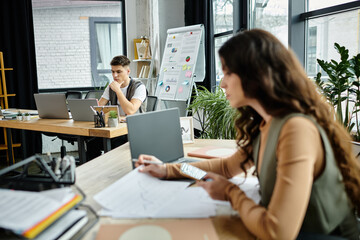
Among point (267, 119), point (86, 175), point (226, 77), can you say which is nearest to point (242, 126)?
point (267, 119)

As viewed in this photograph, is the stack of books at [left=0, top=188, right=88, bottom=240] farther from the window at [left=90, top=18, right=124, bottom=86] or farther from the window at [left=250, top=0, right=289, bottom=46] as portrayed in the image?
the window at [left=90, top=18, right=124, bottom=86]

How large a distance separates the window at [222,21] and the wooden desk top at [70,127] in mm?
2109

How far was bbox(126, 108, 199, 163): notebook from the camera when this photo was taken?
122 centimetres

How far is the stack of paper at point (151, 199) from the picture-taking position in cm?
92

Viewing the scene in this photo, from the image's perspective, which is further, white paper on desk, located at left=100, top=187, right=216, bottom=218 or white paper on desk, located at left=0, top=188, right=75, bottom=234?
white paper on desk, located at left=100, top=187, right=216, bottom=218

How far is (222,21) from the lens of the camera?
4.44 m

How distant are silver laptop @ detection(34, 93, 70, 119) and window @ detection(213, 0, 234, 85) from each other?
211cm

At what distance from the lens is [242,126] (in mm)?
1173

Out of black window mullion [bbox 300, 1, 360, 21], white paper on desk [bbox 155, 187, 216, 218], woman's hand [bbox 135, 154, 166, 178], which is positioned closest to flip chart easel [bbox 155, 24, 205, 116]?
black window mullion [bbox 300, 1, 360, 21]

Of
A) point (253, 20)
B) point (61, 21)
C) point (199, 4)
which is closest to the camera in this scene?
point (253, 20)

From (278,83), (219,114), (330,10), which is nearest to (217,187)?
(278,83)

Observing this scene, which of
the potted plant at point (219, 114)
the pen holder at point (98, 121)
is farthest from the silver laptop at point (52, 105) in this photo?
the potted plant at point (219, 114)

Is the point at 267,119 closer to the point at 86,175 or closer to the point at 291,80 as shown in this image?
the point at 291,80

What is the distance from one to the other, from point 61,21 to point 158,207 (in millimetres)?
6369
